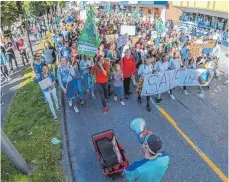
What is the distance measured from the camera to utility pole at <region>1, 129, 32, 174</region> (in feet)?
16.5

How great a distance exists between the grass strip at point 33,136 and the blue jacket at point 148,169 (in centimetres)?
282

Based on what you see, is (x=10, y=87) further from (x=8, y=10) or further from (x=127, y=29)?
(x=127, y=29)

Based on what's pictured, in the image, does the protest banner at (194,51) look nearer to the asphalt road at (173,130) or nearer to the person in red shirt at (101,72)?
the asphalt road at (173,130)

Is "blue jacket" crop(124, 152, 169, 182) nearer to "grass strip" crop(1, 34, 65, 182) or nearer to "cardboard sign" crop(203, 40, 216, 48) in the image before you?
"grass strip" crop(1, 34, 65, 182)

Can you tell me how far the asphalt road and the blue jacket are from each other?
258cm

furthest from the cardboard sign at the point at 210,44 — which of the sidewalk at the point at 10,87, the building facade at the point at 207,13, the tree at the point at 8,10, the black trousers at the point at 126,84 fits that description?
the building facade at the point at 207,13

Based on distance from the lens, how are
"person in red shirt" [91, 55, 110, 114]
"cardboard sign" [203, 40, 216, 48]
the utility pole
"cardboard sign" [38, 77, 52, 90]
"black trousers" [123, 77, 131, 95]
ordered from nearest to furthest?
the utility pole, "cardboard sign" [38, 77, 52, 90], "person in red shirt" [91, 55, 110, 114], "black trousers" [123, 77, 131, 95], "cardboard sign" [203, 40, 216, 48]

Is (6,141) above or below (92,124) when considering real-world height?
above

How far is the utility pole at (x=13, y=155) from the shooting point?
198 inches

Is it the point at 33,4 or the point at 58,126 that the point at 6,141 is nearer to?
the point at 58,126

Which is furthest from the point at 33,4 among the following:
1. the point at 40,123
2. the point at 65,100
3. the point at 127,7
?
the point at 127,7

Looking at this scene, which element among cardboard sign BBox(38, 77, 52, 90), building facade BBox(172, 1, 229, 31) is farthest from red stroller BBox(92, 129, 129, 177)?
building facade BBox(172, 1, 229, 31)

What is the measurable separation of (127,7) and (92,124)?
184ft

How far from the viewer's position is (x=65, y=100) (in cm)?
1009
